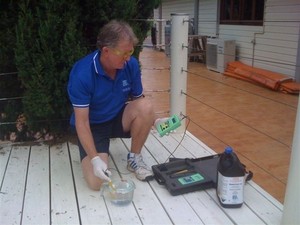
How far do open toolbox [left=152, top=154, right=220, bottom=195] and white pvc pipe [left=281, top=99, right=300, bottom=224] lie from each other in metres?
0.50

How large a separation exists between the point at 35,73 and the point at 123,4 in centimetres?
80

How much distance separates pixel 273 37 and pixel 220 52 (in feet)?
4.61

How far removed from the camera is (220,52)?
8.31 metres

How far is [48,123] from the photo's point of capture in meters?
2.69

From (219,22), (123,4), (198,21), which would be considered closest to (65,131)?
(123,4)

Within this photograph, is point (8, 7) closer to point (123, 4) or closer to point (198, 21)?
point (123, 4)

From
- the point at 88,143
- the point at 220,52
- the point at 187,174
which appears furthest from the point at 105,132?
the point at 220,52

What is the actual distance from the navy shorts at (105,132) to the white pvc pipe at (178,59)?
768 millimetres

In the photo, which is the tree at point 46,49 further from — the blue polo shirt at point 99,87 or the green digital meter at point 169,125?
the green digital meter at point 169,125

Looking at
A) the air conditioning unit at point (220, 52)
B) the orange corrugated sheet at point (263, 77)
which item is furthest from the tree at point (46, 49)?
the air conditioning unit at point (220, 52)

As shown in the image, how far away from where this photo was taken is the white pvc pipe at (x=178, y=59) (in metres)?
2.72

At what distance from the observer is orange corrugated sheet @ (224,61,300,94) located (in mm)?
6098

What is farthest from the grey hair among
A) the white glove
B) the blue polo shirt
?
the white glove

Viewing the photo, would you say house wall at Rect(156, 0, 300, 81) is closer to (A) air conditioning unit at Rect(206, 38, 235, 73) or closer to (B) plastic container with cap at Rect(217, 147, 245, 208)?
(A) air conditioning unit at Rect(206, 38, 235, 73)
